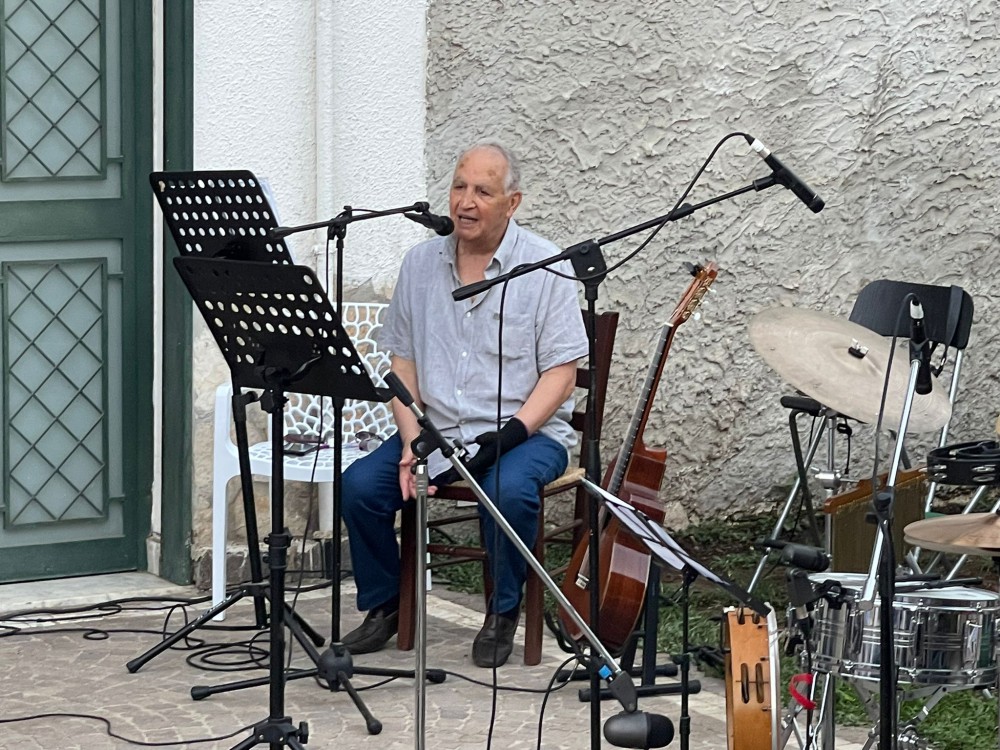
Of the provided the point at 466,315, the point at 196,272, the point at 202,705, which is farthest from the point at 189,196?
the point at 202,705

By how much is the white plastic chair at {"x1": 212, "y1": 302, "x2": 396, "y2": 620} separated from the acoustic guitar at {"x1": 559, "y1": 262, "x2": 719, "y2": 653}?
0.96 metres

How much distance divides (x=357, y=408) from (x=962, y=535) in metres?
2.63

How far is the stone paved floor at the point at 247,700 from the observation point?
13.9ft

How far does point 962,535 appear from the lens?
11.7 ft

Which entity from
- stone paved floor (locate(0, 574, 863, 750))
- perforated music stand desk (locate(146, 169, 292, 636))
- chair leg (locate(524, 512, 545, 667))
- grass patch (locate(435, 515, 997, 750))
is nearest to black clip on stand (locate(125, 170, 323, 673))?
perforated music stand desk (locate(146, 169, 292, 636))

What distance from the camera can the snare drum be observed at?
140 inches

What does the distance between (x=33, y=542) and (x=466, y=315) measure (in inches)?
70.8

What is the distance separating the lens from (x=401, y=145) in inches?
233

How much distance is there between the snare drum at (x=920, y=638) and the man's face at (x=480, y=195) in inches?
67.7

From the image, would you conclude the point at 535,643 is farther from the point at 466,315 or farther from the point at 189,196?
the point at 189,196

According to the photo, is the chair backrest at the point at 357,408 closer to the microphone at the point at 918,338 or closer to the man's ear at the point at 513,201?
the man's ear at the point at 513,201

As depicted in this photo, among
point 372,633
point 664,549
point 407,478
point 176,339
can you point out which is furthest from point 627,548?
point 176,339

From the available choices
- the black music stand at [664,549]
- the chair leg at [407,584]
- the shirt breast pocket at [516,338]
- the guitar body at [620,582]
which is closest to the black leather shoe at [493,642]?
the chair leg at [407,584]

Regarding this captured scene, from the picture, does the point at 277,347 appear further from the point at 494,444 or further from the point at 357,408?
the point at 357,408
